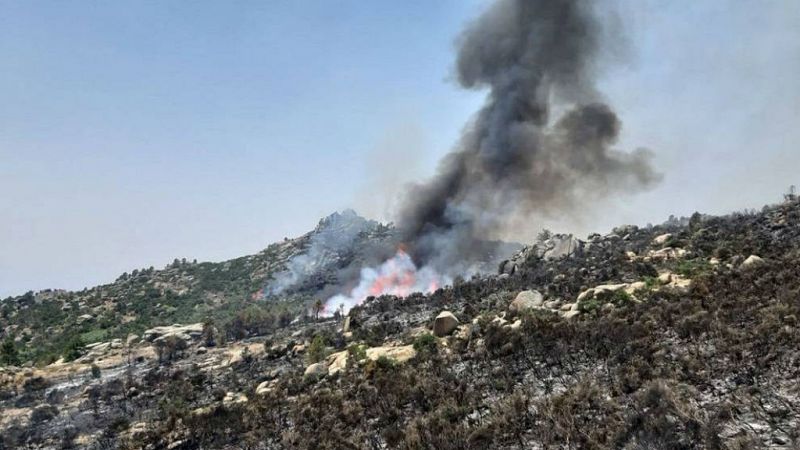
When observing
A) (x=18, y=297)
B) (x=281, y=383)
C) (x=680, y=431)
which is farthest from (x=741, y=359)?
(x=18, y=297)

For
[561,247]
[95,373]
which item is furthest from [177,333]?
[561,247]

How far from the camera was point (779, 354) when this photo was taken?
1288cm

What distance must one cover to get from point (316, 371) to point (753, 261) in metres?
24.1

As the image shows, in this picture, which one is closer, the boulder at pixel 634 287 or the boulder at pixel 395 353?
the boulder at pixel 395 353

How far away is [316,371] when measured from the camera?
24.7 metres

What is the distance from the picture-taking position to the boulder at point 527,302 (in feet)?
87.9

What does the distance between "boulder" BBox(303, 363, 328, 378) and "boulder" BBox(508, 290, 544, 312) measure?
37.6 feet

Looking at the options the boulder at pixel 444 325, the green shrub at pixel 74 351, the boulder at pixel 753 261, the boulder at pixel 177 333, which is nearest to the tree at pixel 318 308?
the boulder at pixel 177 333

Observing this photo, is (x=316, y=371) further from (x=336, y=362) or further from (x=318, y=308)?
(x=318, y=308)

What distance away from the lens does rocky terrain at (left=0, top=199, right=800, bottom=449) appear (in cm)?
1178

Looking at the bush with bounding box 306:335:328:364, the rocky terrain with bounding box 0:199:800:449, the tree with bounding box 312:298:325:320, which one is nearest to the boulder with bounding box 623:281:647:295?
the rocky terrain with bounding box 0:199:800:449

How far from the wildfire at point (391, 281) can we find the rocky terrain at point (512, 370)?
30.2 feet

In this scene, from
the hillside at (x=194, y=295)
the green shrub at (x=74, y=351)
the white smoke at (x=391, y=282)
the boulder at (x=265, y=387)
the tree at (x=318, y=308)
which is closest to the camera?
the boulder at (x=265, y=387)

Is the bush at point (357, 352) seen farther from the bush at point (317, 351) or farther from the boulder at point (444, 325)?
the boulder at point (444, 325)
